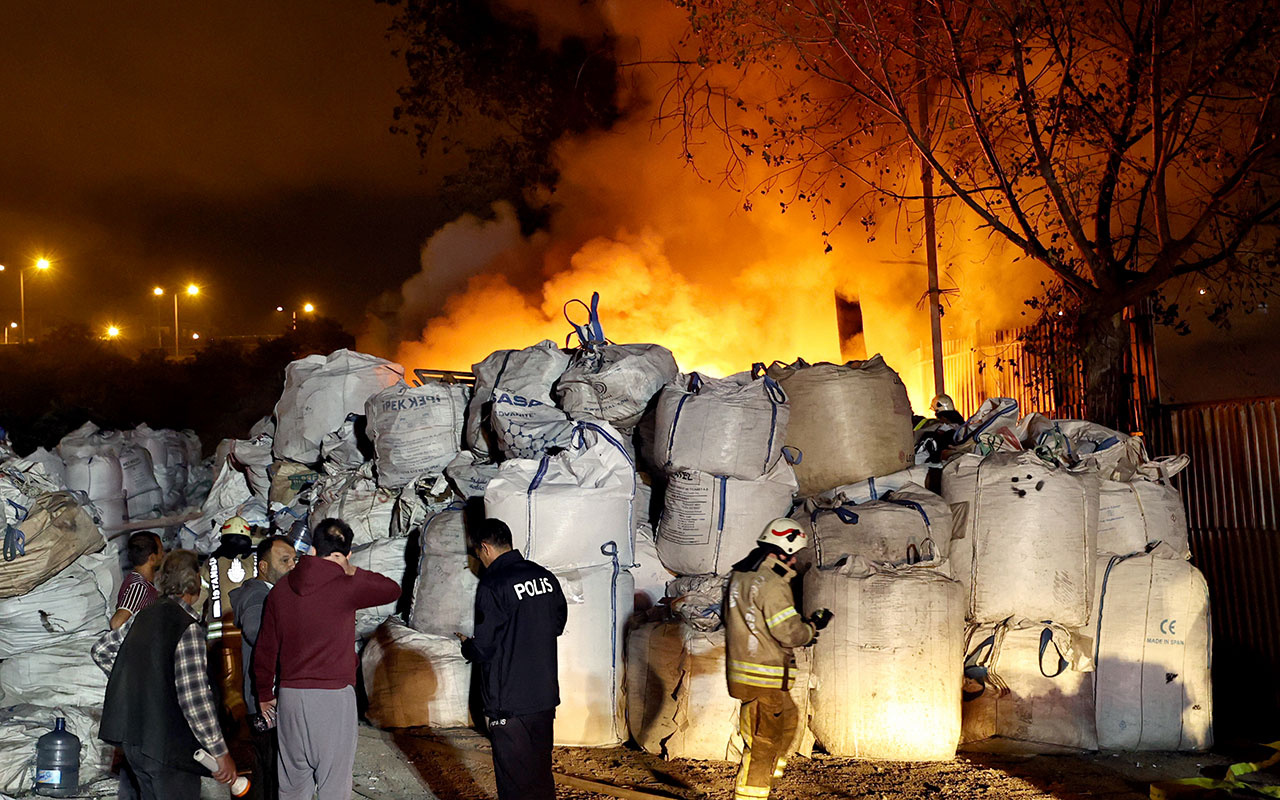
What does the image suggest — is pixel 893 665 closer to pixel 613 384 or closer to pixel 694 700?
pixel 694 700

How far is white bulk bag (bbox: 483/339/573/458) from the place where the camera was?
210 inches

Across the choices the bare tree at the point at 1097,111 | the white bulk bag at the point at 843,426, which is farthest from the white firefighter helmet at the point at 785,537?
the bare tree at the point at 1097,111

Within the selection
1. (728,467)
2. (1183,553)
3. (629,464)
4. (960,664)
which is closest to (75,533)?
(629,464)

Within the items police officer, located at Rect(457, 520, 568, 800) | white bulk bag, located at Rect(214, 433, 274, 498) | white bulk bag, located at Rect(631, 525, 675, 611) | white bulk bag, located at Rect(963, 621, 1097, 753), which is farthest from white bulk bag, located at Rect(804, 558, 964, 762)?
white bulk bag, located at Rect(214, 433, 274, 498)

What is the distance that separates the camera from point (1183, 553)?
16.7ft

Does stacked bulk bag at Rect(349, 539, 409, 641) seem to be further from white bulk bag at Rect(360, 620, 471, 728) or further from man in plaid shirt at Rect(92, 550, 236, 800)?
man in plaid shirt at Rect(92, 550, 236, 800)

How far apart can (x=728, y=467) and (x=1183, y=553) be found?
7.51 feet

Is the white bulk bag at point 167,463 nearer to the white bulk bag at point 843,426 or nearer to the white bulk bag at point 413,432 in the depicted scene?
the white bulk bag at point 413,432

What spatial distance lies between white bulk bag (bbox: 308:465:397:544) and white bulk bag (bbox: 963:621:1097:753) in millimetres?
3310

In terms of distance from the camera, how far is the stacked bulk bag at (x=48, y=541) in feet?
16.1

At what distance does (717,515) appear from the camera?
16.1 ft

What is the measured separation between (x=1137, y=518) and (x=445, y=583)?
337 cm

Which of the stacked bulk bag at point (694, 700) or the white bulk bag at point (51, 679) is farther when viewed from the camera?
the white bulk bag at point (51, 679)

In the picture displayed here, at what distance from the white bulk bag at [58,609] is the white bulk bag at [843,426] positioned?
3603 mm
